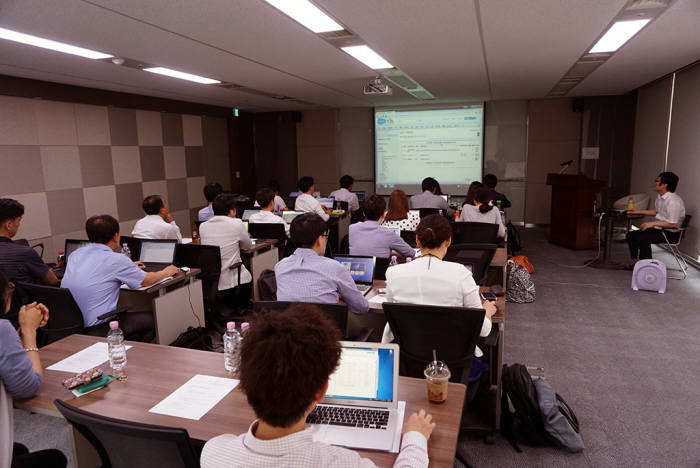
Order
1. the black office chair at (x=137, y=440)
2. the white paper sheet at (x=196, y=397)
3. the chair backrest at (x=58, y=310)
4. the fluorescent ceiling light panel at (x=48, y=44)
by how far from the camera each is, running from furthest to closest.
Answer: the fluorescent ceiling light panel at (x=48, y=44) < the chair backrest at (x=58, y=310) < the white paper sheet at (x=196, y=397) < the black office chair at (x=137, y=440)

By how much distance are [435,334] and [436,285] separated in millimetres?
258

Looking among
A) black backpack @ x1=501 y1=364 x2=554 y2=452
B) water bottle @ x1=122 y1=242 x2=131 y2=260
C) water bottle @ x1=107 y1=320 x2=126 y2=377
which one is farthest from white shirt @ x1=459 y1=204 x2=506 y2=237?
water bottle @ x1=107 y1=320 x2=126 y2=377

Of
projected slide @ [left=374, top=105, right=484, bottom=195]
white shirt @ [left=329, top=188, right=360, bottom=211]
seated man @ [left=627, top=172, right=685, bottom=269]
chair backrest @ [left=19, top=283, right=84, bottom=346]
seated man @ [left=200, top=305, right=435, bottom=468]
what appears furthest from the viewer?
projected slide @ [left=374, top=105, right=484, bottom=195]

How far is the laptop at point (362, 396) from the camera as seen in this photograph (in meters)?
1.69

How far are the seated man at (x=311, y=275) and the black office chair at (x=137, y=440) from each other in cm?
142

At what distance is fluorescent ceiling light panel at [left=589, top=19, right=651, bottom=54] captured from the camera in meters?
4.21

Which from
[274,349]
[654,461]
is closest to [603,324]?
[654,461]

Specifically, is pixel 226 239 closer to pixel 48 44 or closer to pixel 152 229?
pixel 152 229

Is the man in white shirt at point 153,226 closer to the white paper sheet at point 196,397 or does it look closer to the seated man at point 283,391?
the white paper sheet at point 196,397

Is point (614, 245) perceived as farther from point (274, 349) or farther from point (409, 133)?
point (274, 349)

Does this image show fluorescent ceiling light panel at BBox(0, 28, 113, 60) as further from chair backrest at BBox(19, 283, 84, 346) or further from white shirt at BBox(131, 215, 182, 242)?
chair backrest at BBox(19, 283, 84, 346)

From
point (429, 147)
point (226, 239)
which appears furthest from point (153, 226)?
point (429, 147)

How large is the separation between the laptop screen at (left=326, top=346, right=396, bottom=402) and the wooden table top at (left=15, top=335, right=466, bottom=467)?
0.15 meters

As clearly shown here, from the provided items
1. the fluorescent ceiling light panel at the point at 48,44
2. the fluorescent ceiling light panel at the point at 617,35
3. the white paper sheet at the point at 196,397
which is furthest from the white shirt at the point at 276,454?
the fluorescent ceiling light panel at the point at 617,35
